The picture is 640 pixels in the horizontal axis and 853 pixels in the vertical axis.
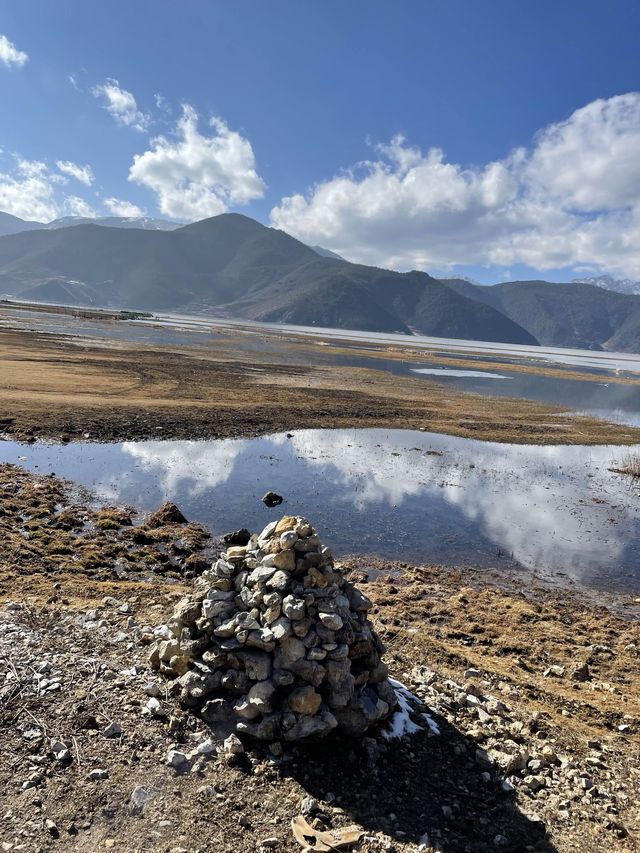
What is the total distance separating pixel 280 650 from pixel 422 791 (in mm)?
3418

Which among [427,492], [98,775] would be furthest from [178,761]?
[427,492]

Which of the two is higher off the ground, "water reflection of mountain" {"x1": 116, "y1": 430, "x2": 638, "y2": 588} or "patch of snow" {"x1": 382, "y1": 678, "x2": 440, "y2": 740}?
"patch of snow" {"x1": 382, "y1": 678, "x2": 440, "y2": 740}

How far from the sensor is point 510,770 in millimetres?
9070

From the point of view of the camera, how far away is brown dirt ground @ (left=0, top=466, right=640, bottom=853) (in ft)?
24.6

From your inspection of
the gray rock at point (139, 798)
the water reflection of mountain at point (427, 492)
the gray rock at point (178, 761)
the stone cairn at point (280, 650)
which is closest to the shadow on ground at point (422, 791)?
the stone cairn at point (280, 650)

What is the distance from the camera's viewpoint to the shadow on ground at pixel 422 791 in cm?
774

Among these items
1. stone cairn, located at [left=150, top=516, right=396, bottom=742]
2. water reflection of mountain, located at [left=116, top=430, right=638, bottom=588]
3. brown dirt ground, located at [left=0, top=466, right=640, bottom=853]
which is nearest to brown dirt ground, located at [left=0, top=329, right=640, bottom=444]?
water reflection of mountain, located at [left=116, top=430, right=638, bottom=588]

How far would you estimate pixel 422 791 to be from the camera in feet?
28.0

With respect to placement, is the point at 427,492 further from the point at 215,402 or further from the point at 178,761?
the point at 215,402

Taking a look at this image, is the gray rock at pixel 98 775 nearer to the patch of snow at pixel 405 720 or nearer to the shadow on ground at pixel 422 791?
the shadow on ground at pixel 422 791

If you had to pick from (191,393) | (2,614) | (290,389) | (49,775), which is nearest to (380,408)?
(290,389)

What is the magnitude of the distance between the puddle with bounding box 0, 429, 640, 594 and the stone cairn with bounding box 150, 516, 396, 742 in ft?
34.4

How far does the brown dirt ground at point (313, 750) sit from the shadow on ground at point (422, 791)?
24 millimetres

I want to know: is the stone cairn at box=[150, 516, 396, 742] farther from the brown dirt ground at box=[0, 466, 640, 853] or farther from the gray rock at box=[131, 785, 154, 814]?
the gray rock at box=[131, 785, 154, 814]
